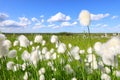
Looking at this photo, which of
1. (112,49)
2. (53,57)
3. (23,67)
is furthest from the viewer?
(53,57)

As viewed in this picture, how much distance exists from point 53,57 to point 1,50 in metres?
3.28

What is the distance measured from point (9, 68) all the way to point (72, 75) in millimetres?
1167

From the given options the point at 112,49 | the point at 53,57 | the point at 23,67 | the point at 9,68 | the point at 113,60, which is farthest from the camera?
the point at 53,57

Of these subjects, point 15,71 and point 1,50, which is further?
point 15,71

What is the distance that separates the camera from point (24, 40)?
504 centimetres

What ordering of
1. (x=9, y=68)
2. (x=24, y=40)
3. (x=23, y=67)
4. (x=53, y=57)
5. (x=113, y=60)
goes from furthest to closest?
(x=53, y=57) < (x=23, y=67) < (x=9, y=68) < (x=24, y=40) < (x=113, y=60)

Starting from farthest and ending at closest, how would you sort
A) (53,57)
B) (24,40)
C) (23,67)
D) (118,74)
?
(53,57), (23,67), (24,40), (118,74)

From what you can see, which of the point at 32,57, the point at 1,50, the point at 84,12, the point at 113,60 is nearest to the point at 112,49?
the point at 113,60

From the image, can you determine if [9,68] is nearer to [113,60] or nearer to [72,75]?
[72,75]

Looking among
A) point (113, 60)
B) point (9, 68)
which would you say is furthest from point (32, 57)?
point (113, 60)

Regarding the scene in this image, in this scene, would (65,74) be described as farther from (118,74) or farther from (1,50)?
(1,50)

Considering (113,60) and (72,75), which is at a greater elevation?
(113,60)

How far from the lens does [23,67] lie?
235 inches

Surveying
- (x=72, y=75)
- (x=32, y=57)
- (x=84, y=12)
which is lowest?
(x=72, y=75)
